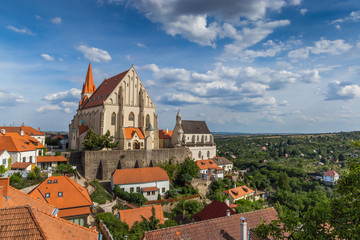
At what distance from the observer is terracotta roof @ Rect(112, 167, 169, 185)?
34.5 meters

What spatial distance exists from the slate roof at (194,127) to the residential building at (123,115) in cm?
952

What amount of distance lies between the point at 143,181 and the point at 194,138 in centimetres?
2559

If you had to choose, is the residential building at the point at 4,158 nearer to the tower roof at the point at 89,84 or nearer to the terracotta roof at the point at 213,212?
the terracotta roof at the point at 213,212

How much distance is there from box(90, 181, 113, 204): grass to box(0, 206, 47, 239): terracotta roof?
22675 millimetres

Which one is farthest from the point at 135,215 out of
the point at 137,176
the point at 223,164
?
the point at 223,164

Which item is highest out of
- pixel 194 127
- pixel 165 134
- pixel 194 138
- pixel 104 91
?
pixel 104 91

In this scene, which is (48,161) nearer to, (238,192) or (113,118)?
(113,118)

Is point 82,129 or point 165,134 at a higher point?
point 82,129

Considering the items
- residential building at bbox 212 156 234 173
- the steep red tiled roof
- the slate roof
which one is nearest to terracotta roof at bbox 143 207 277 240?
the steep red tiled roof

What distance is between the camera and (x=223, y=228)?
1421 cm

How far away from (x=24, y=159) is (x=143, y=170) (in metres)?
17.0

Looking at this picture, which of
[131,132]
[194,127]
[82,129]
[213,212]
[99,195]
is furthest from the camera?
[194,127]

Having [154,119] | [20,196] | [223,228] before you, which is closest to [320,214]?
[223,228]

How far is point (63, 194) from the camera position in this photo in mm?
22359
